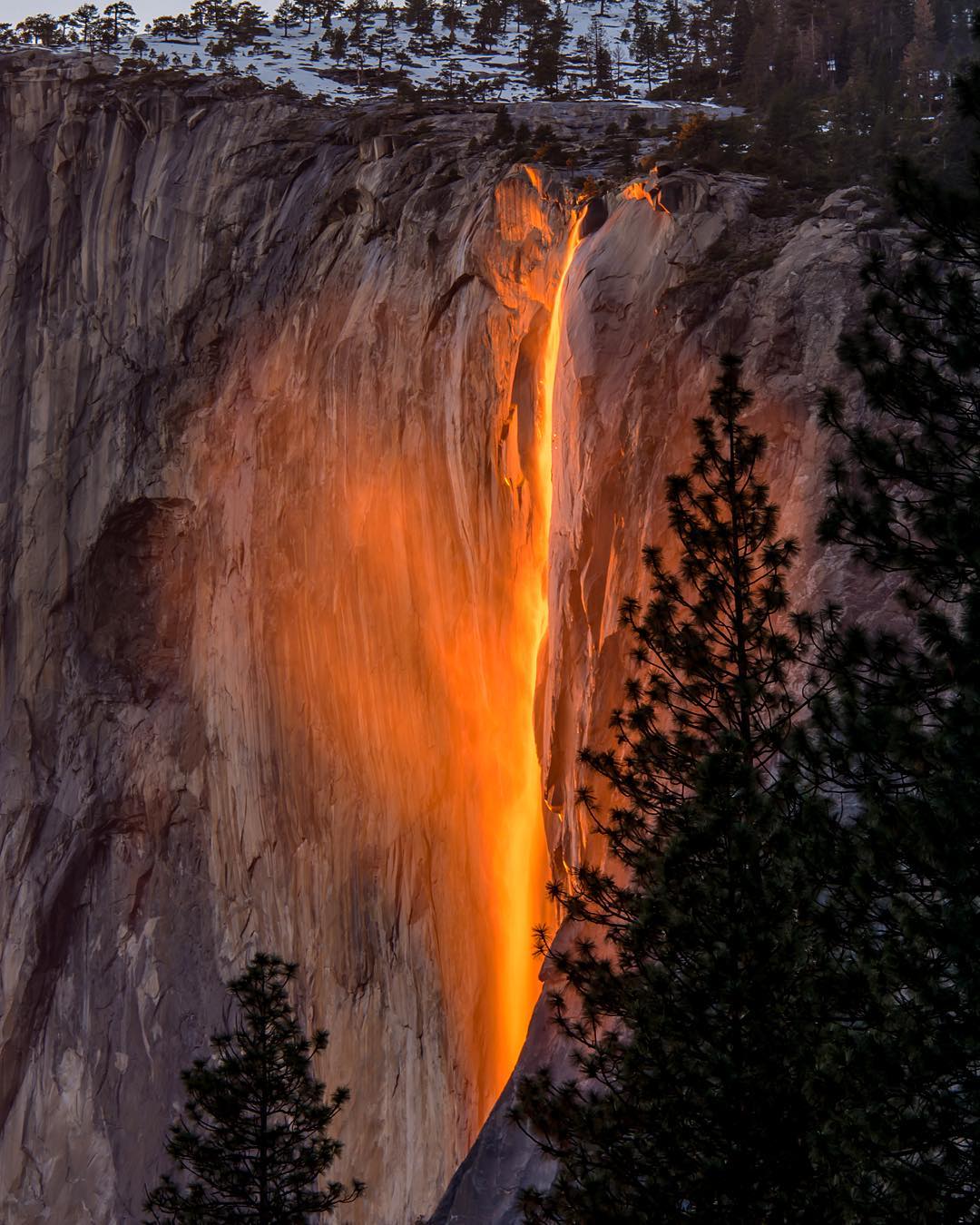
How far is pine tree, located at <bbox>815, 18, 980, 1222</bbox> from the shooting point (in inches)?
311

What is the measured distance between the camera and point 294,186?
33.6 meters

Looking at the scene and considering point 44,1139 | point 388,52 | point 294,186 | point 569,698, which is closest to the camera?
point 569,698

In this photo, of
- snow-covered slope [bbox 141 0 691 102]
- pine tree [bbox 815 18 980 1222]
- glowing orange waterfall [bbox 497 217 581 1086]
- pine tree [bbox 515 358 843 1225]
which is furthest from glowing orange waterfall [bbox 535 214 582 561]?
snow-covered slope [bbox 141 0 691 102]

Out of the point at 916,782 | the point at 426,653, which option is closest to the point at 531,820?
the point at 426,653

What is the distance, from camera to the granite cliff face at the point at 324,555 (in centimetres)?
2066

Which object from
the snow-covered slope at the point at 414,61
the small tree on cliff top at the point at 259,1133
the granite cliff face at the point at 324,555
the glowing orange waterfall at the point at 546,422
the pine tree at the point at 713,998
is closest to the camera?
the pine tree at the point at 713,998

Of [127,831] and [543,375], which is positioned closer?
[543,375]

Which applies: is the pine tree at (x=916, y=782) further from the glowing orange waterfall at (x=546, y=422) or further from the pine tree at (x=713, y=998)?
the glowing orange waterfall at (x=546, y=422)

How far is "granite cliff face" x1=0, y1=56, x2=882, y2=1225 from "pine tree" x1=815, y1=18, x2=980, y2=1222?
6608 mm

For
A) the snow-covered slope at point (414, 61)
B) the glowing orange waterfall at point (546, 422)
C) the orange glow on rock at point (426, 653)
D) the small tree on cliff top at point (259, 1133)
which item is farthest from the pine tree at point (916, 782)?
the snow-covered slope at point (414, 61)

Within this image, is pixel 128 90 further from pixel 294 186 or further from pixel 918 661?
pixel 918 661

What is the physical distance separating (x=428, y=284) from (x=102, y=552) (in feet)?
40.3

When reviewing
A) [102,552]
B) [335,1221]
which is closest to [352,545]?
[102,552]

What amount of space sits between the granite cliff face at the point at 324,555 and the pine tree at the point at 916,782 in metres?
6.61
